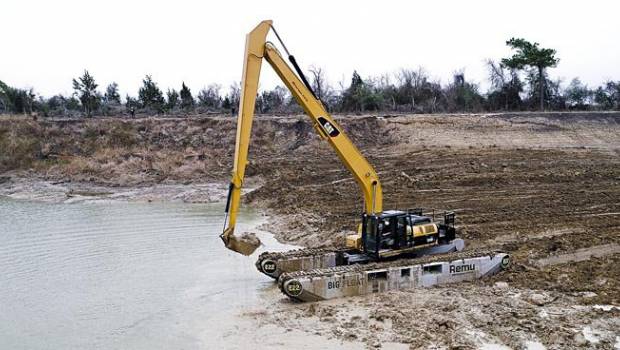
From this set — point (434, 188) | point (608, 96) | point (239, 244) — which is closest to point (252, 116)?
point (239, 244)

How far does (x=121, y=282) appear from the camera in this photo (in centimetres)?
1536

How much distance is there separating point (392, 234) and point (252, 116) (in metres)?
4.37

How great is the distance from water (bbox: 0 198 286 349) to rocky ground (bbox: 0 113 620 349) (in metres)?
1.59

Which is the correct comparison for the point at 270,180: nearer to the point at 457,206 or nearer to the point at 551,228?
the point at 457,206

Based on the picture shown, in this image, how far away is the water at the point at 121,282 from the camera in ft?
39.1

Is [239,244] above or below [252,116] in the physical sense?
below

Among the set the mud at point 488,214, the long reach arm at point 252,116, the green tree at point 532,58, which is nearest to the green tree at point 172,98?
the mud at point 488,214

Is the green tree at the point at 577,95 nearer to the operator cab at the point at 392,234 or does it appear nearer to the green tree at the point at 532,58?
the green tree at the point at 532,58

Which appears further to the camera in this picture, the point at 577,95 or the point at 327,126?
the point at 577,95

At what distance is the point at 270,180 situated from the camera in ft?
105

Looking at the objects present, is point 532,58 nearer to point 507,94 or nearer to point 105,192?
point 507,94

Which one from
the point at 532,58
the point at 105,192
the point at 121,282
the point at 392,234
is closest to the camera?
the point at 392,234

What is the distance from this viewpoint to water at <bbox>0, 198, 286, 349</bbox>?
39.1 feet

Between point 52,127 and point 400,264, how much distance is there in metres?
34.9
